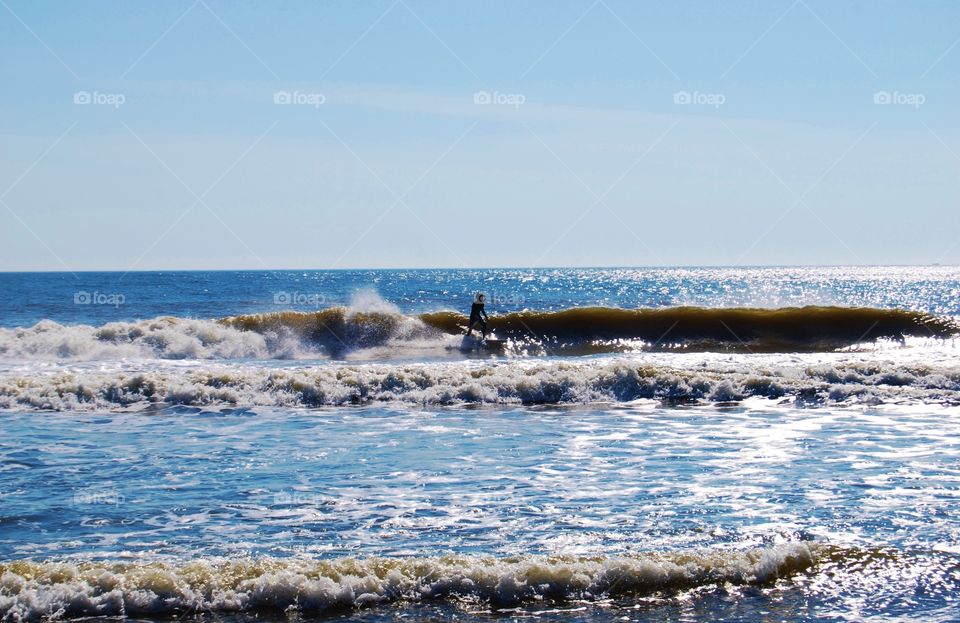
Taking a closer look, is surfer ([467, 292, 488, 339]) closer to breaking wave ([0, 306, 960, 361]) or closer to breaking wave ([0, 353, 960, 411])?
breaking wave ([0, 306, 960, 361])

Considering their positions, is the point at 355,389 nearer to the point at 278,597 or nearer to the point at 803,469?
the point at 803,469

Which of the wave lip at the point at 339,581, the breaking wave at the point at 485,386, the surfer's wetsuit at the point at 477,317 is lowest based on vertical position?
the wave lip at the point at 339,581

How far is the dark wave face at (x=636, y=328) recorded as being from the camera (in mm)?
28125

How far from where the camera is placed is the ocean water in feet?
21.2

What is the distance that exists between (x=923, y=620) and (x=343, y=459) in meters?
6.85

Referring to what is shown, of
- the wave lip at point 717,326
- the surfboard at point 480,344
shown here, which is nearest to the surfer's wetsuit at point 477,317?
the surfboard at point 480,344

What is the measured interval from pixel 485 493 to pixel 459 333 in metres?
20.6

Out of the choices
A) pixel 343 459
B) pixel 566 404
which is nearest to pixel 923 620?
pixel 343 459

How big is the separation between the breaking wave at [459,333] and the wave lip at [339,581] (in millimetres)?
19724

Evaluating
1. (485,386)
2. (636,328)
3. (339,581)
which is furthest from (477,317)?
(339,581)

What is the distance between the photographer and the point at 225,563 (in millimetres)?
6840

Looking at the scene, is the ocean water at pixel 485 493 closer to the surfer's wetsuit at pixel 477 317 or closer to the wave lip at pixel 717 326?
the surfer's wetsuit at pixel 477 317

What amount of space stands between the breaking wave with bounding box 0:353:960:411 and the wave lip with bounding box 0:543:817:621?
982 centimetres

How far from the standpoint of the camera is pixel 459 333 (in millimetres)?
29656
